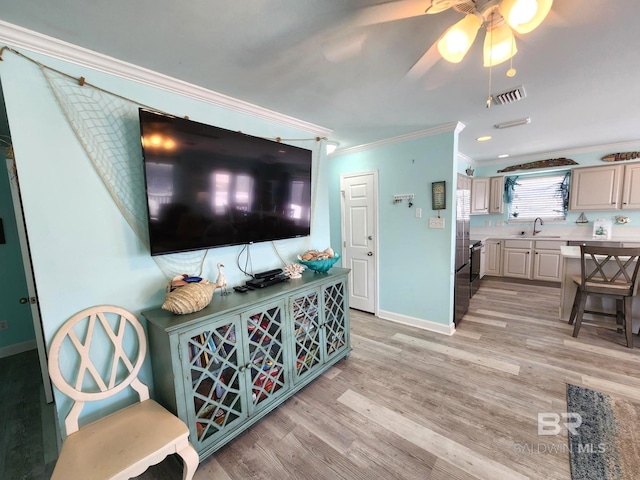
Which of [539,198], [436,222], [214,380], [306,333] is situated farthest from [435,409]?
[539,198]

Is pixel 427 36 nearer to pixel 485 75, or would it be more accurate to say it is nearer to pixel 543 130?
pixel 485 75

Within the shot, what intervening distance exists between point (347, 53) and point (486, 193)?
4.98 meters

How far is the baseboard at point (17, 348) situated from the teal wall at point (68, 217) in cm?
235

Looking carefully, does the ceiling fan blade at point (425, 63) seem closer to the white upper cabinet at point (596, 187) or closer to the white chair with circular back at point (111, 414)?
the white chair with circular back at point (111, 414)

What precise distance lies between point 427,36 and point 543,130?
2.87 m

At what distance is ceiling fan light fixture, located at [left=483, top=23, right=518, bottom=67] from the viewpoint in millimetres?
1165

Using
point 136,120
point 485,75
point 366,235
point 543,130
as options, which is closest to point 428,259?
point 366,235

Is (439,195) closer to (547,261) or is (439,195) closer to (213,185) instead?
(213,185)

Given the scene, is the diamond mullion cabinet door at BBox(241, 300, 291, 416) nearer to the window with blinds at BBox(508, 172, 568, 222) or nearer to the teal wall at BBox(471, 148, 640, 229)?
the teal wall at BBox(471, 148, 640, 229)

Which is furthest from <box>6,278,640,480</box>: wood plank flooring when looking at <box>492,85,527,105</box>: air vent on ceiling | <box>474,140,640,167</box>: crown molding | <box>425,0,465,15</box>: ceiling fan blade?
<box>474,140,640,167</box>: crown molding

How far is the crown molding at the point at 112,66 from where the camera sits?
127 cm

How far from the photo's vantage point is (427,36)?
4.52ft

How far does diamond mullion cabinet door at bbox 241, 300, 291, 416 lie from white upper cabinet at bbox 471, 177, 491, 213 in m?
4.90

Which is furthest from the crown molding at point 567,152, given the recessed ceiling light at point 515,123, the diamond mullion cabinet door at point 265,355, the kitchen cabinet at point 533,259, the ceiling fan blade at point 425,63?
the diamond mullion cabinet door at point 265,355
